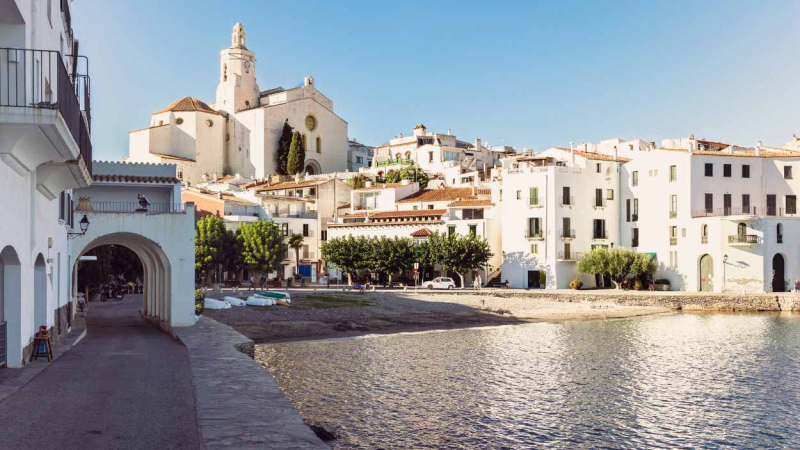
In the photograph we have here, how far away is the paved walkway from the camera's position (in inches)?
428

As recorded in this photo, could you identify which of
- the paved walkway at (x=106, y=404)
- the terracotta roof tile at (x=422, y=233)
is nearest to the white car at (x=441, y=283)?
the terracotta roof tile at (x=422, y=233)

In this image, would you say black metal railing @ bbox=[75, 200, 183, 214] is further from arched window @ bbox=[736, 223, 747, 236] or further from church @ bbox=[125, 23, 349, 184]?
church @ bbox=[125, 23, 349, 184]

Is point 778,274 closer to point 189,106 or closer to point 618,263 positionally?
point 618,263

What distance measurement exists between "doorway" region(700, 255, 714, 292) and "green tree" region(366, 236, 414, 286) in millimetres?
23935

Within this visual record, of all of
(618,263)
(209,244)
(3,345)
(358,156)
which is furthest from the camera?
(358,156)

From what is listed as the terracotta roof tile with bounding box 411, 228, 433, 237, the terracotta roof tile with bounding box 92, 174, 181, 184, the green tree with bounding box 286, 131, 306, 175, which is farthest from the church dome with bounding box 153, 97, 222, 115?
the terracotta roof tile with bounding box 92, 174, 181, 184

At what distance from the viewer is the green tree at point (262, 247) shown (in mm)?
65688

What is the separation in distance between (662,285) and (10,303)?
55.3 meters

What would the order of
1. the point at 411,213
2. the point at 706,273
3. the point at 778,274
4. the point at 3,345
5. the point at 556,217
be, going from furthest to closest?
the point at 411,213, the point at 556,217, the point at 706,273, the point at 778,274, the point at 3,345

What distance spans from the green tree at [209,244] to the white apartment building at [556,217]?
24.6 metres

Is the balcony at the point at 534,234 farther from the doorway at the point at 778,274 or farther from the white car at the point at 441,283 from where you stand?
the doorway at the point at 778,274

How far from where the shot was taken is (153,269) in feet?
110

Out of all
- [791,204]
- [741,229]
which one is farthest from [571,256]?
[791,204]

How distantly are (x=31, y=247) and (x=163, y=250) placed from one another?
11551mm
